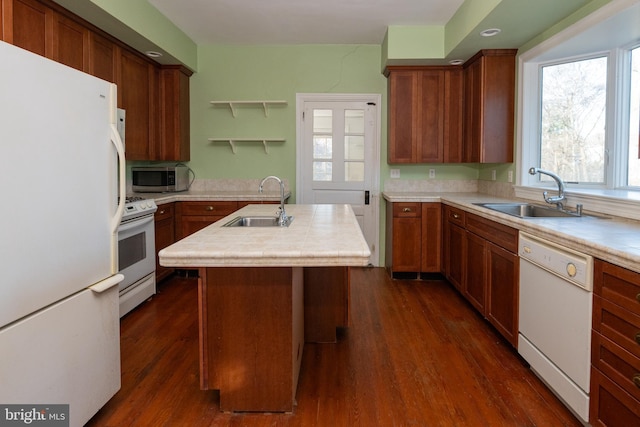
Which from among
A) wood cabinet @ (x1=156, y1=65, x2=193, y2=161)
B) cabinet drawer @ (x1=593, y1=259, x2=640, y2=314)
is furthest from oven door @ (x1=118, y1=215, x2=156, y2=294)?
cabinet drawer @ (x1=593, y1=259, x2=640, y2=314)

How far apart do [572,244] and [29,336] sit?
2201mm

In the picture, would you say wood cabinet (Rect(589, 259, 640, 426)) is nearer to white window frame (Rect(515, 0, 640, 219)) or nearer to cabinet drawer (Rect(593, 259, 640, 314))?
cabinet drawer (Rect(593, 259, 640, 314))

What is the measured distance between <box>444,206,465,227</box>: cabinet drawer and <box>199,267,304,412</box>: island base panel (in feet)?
7.05

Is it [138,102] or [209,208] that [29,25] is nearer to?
[138,102]

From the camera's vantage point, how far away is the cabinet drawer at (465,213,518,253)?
2553 mm

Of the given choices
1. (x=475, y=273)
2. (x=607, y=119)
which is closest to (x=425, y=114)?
(x=607, y=119)

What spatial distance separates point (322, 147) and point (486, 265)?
2.49 m

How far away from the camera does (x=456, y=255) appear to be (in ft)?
12.5

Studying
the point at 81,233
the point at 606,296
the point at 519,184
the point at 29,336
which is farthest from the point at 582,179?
the point at 29,336

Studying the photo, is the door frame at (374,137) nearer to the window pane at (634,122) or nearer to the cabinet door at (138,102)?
the cabinet door at (138,102)

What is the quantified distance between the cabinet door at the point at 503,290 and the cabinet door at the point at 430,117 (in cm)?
175

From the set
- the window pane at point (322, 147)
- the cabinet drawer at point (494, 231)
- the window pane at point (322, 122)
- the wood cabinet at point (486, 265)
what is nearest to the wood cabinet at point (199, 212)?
the window pane at point (322, 147)

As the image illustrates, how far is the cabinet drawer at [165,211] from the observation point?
3959 mm

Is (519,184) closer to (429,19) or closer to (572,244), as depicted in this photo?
(429,19)
